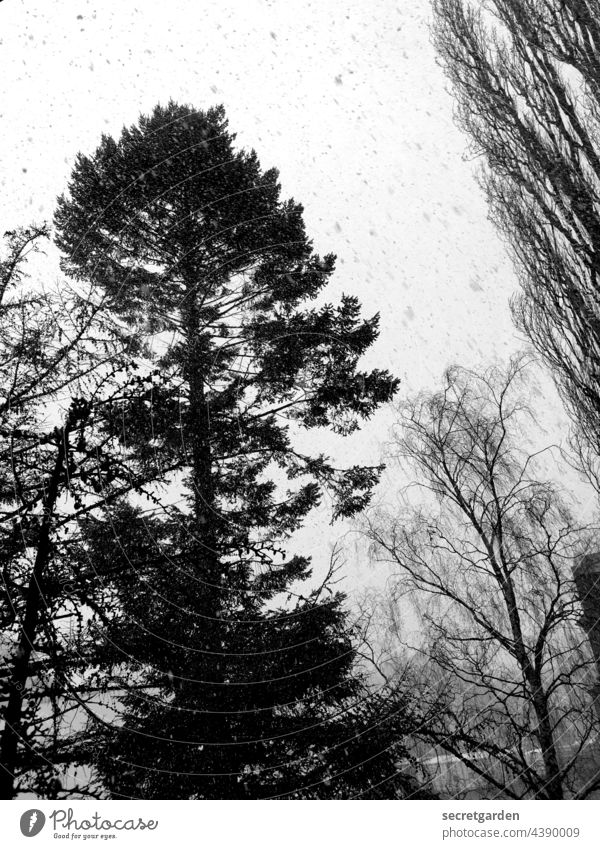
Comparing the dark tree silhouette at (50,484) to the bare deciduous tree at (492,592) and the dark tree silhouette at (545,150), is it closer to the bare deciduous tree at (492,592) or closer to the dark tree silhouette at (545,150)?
the bare deciduous tree at (492,592)

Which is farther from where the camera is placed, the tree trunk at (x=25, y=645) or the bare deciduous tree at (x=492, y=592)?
the bare deciduous tree at (x=492, y=592)

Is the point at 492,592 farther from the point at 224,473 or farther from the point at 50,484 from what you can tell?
the point at 50,484

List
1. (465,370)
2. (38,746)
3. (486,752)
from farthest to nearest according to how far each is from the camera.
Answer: (465,370)
(486,752)
(38,746)

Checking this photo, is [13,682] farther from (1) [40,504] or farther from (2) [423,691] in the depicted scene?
(2) [423,691]

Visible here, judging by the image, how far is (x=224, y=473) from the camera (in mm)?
5000

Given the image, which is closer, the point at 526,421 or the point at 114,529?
the point at 114,529

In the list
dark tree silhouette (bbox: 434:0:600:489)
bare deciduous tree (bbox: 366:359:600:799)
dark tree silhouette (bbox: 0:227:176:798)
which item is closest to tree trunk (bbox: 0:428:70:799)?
dark tree silhouette (bbox: 0:227:176:798)

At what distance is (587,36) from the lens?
5250 millimetres

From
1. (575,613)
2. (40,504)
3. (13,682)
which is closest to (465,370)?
(575,613)

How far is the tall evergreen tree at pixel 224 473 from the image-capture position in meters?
3.78

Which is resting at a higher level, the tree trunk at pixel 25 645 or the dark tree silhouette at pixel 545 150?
the dark tree silhouette at pixel 545 150

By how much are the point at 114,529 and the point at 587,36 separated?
6085mm

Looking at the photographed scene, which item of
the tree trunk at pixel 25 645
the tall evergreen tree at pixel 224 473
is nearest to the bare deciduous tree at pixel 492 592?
the tall evergreen tree at pixel 224 473

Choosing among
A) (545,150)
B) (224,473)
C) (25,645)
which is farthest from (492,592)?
(545,150)
